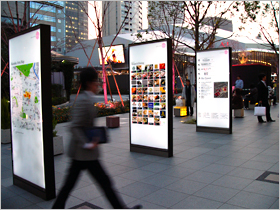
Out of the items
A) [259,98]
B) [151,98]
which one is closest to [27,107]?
[151,98]

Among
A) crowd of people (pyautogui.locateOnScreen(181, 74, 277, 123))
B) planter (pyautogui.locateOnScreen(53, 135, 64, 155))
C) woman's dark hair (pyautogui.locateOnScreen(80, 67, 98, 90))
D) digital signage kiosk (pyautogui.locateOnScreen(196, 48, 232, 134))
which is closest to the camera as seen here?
woman's dark hair (pyautogui.locateOnScreen(80, 67, 98, 90))

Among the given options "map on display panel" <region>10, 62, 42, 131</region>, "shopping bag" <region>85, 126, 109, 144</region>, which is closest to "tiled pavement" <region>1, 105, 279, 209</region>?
"shopping bag" <region>85, 126, 109, 144</region>

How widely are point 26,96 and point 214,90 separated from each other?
690 cm

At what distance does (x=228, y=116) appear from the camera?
30.7ft

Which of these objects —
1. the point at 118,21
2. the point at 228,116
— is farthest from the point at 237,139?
the point at 118,21

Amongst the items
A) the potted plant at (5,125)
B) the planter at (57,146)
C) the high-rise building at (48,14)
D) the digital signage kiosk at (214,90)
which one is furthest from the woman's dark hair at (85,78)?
the high-rise building at (48,14)

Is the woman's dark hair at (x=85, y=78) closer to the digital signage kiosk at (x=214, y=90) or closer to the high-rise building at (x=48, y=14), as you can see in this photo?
the digital signage kiosk at (x=214, y=90)

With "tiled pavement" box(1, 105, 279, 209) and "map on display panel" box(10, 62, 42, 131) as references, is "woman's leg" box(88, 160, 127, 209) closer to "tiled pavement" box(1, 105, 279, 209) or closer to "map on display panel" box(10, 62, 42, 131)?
"tiled pavement" box(1, 105, 279, 209)

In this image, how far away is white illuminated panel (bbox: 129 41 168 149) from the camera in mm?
6504

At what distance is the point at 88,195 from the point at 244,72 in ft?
67.4

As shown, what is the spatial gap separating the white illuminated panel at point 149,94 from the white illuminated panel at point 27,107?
10.3ft

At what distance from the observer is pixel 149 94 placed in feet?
22.2

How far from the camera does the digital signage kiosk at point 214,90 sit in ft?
30.6

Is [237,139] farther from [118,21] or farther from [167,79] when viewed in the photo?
[118,21]
